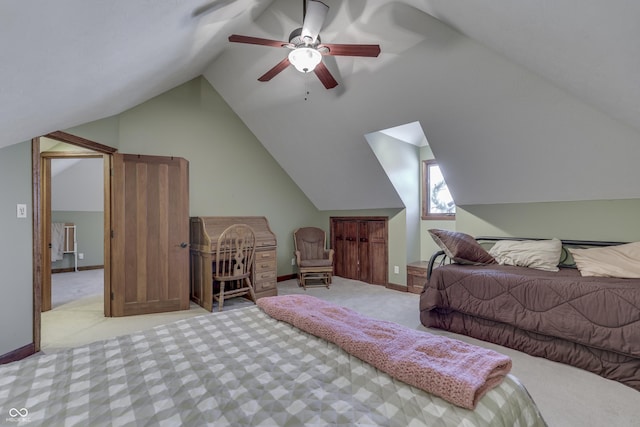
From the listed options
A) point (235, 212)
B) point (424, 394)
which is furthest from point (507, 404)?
point (235, 212)

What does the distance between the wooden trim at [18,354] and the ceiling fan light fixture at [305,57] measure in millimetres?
3124

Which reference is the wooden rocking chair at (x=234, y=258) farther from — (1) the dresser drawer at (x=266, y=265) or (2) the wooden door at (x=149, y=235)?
(2) the wooden door at (x=149, y=235)

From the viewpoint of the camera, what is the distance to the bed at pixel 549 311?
6.52 feet

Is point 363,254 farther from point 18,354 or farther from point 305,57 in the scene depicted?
point 18,354

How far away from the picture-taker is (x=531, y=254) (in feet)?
9.68

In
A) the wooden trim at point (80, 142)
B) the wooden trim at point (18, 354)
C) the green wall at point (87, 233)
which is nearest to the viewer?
the wooden trim at point (18, 354)

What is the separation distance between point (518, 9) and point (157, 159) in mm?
3578

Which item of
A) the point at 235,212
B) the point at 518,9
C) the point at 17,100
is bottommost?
the point at 235,212

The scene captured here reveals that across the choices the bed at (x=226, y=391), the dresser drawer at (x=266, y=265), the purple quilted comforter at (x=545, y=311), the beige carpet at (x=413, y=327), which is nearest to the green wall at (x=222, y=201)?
the beige carpet at (x=413, y=327)

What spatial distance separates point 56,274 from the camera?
219 inches

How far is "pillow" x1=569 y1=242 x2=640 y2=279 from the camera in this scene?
237cm

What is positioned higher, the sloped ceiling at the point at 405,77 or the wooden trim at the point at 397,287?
the sloped ceiling at the point at 405,77

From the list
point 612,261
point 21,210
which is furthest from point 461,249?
point 21,210

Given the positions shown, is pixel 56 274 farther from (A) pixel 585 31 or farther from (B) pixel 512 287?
(A) pixel 585 31
